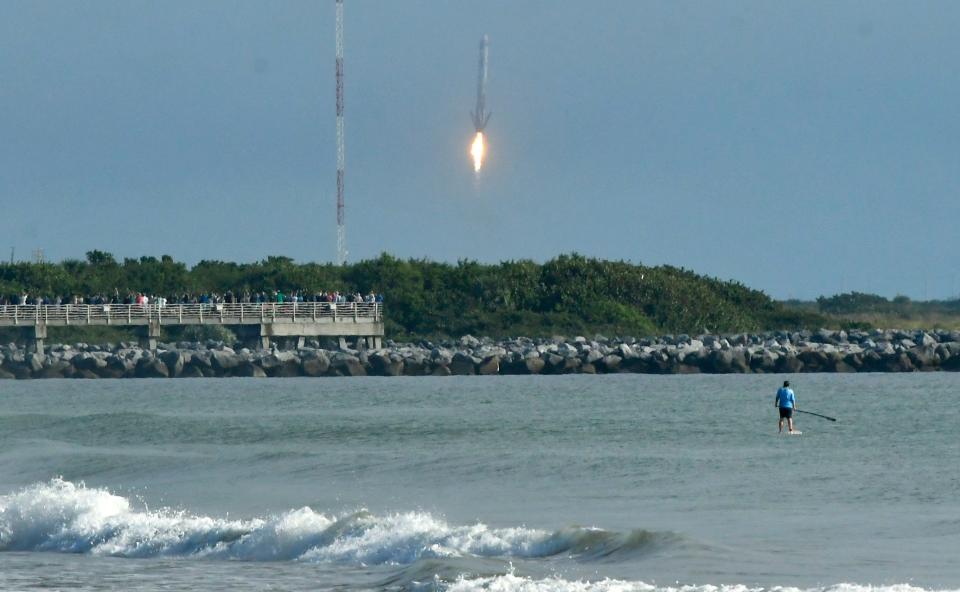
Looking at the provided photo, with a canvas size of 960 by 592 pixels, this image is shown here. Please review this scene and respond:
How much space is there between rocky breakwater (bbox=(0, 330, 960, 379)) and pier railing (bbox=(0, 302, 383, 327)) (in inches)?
61.9

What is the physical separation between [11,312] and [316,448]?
4254cm

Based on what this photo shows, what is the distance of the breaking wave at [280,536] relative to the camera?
61.4ft

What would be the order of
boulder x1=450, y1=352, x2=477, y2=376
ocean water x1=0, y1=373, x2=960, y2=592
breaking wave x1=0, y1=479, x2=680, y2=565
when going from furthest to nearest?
1. boulder x1=450, y1=352, x2=477, y2=376
2. breaking wave x1=0, y1=479, x2=680, y2=565
3. ocean water x1=0, y1=373, x2=960, y2=592

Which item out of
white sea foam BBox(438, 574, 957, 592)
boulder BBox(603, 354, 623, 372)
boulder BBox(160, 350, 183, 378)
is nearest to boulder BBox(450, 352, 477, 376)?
boulder BBox(603, 354, 623, 372)

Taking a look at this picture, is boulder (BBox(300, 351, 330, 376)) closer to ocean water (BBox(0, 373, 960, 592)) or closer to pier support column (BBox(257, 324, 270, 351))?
pier support column (BBox(257, 324, 270, 351))

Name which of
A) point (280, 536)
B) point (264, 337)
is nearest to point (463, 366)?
point (264, 337)

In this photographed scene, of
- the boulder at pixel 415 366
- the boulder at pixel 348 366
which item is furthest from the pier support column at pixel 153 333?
the boulder at pixel 415 366

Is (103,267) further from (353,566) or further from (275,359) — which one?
(353,566)

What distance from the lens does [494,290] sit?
281 ft

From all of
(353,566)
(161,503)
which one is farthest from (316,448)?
(353,566)

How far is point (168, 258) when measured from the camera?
95.7 metres

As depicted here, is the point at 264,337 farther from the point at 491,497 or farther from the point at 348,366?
the point at 491,497

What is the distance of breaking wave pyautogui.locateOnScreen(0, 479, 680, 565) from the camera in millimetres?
18703

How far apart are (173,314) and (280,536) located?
2036 inches
